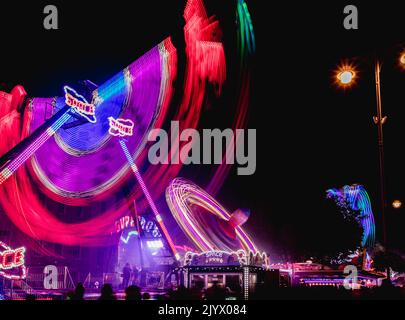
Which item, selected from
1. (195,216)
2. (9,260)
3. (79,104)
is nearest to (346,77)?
(195,216)

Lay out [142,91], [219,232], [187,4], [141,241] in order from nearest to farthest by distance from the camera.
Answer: [219,232], [187,4], [142,91], [141,241]

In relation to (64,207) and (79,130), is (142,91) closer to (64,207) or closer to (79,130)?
(79,130)

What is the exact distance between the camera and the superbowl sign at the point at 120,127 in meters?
36.8

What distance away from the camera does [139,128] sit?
3541 centimetres

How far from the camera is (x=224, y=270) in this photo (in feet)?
74.7

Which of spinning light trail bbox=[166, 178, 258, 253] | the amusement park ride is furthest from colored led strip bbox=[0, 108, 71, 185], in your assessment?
spinning light trail bbox=[166, 178, 258, 253]

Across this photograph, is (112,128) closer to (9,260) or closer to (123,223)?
(123,223)

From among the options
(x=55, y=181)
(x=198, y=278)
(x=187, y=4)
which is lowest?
(x=198, y=278)

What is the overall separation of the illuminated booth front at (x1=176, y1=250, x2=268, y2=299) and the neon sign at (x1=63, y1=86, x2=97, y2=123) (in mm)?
14255

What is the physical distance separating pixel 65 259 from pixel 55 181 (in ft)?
34.1

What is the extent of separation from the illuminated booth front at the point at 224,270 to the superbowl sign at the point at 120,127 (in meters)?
15.8

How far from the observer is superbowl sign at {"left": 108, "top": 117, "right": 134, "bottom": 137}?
36.8 metres

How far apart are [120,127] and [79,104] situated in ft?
15.9
